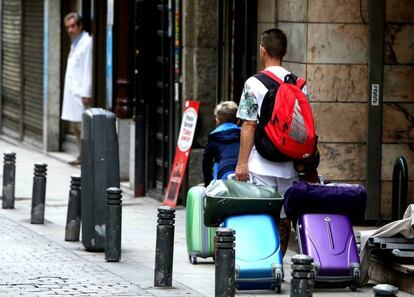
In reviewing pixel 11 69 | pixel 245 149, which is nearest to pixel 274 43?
pixel 245 149

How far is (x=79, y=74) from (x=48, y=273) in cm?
967

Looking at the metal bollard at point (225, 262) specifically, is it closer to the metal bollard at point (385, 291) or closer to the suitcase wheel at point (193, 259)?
the suitcase wheel at point (193, 259)

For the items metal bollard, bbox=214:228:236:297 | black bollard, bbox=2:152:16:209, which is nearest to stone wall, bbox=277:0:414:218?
metal bollard, bbox=214:228:236:297

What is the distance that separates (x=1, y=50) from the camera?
27875 millimetres

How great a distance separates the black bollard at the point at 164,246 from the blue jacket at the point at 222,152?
126 centimetres

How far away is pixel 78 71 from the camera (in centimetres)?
2105

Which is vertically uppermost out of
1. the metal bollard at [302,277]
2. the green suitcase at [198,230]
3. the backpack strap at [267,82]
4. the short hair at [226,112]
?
the backpack strap at [267,82]

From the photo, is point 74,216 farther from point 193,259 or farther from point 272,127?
point 272,127

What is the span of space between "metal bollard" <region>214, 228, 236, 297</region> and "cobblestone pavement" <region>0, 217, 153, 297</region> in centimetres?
95

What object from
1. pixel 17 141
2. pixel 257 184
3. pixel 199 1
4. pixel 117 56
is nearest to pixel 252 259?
pixel 257 184

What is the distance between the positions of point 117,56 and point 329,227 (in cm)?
844

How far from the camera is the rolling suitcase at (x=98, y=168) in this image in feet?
42.3

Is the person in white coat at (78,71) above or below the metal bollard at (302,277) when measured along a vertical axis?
above

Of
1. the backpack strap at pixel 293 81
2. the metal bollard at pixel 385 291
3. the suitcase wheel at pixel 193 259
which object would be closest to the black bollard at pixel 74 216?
the suitcase wheel at pixel 193 259
